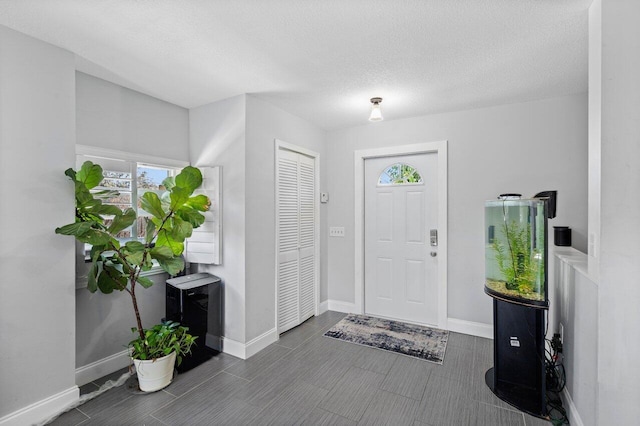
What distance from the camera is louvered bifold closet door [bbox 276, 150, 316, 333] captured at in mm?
3340

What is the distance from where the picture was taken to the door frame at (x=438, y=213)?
3.41 meters

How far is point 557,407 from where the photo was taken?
2055 millimetres

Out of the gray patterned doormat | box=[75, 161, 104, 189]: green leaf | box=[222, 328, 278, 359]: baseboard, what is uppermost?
box=[75, 161, 104, 189]: green leaf

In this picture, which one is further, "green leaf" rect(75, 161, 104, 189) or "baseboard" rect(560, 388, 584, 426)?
"green leaf" rect(75, 161, 104, 189)

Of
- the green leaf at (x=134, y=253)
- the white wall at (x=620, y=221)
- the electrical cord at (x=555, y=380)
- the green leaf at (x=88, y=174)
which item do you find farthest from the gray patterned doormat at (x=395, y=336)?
the green leaf at (x=88, y=174)

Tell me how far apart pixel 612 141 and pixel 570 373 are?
1549mm

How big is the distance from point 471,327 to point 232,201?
9.70ft

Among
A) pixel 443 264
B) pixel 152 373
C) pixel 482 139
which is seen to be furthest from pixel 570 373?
pixel 152 373

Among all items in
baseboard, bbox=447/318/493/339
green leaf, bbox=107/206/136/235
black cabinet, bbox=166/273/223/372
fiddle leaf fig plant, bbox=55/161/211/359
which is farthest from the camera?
baseboard, bbox=447/318/493/339

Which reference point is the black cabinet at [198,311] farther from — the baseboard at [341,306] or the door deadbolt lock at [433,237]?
the door deadbolt lock at [433,237]

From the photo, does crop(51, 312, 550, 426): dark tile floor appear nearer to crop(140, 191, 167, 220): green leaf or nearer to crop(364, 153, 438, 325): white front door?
crop(364, 153, 438, 325): white front door

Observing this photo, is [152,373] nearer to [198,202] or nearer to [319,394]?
[319,394]

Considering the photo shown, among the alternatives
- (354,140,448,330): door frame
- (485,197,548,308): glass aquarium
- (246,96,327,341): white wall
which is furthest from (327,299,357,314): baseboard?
(485,197,548,308): glass aquarium

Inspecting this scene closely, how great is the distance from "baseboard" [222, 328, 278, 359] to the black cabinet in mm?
89
